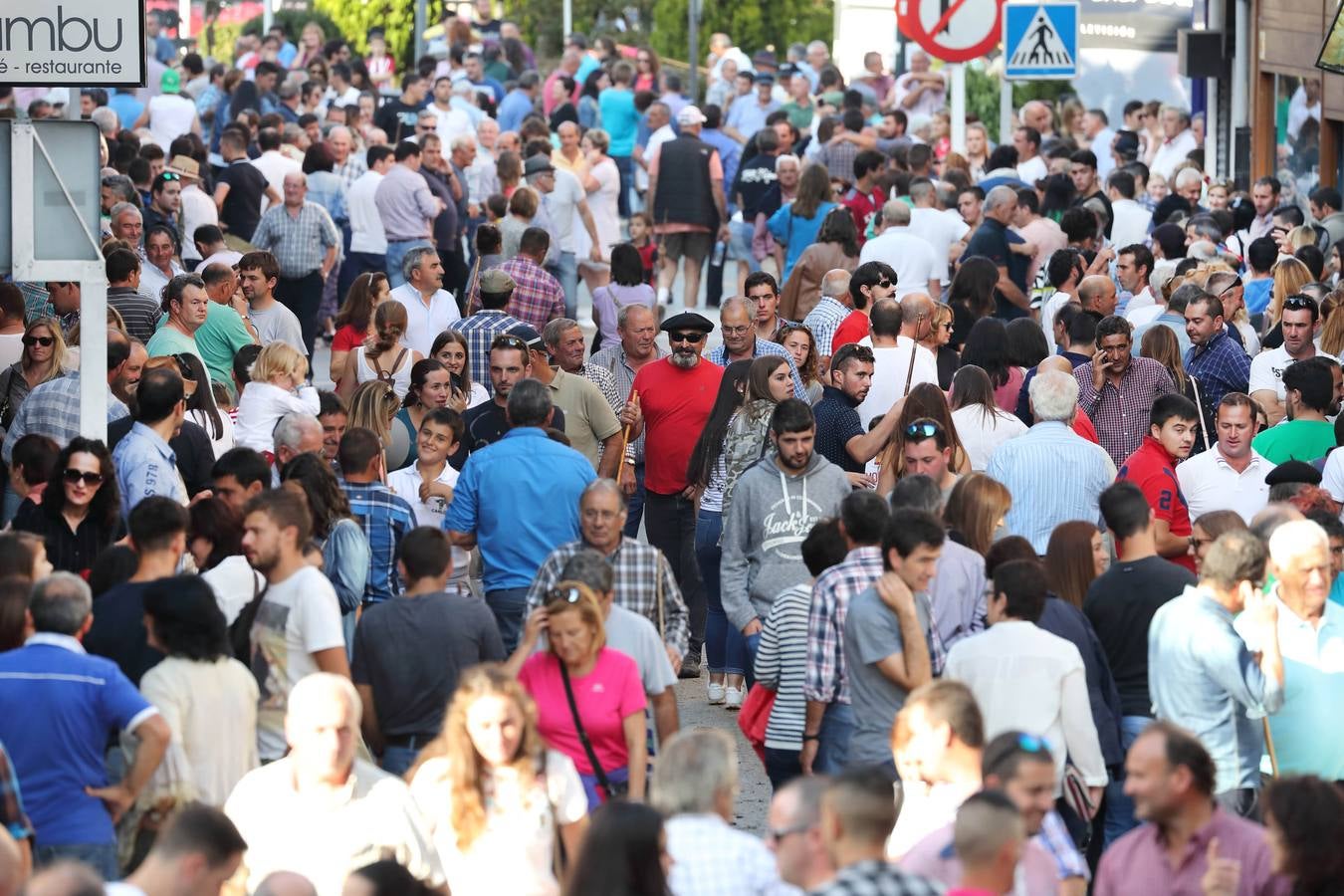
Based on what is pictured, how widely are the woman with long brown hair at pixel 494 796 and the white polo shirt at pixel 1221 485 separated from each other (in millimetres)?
4404

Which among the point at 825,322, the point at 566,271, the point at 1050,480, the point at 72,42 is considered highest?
the point at 72,42

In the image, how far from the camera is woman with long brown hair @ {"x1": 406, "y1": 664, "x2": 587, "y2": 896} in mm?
6152

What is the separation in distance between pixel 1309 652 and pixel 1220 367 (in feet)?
16.6

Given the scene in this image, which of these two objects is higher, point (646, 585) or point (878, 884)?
point (646, 585)

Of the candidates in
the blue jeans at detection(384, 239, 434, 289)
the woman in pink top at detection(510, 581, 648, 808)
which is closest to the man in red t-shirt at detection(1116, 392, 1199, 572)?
the woman in pink top at detection(510, 581, 648, 808)

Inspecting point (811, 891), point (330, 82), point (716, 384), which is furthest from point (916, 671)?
point (330, 82)

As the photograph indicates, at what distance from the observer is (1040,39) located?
1978 cm

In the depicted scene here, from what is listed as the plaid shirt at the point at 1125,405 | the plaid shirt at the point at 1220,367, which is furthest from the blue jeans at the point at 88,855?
the plaid shirt at the point at 1220,367

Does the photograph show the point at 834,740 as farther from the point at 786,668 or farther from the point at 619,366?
the point at 619,366

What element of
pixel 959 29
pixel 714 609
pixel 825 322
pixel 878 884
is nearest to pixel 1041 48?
pixel 959 29

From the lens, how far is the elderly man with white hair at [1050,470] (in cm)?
948

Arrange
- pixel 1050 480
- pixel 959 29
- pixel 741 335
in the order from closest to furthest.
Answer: pixel 1050 480 < pixel 741 335 < pixel 959 29

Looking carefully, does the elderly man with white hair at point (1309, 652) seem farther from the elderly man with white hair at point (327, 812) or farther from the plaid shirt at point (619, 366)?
the plaid shirt at point (619, 366)

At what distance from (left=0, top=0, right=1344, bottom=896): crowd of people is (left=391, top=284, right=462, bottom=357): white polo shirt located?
0.03 meters
